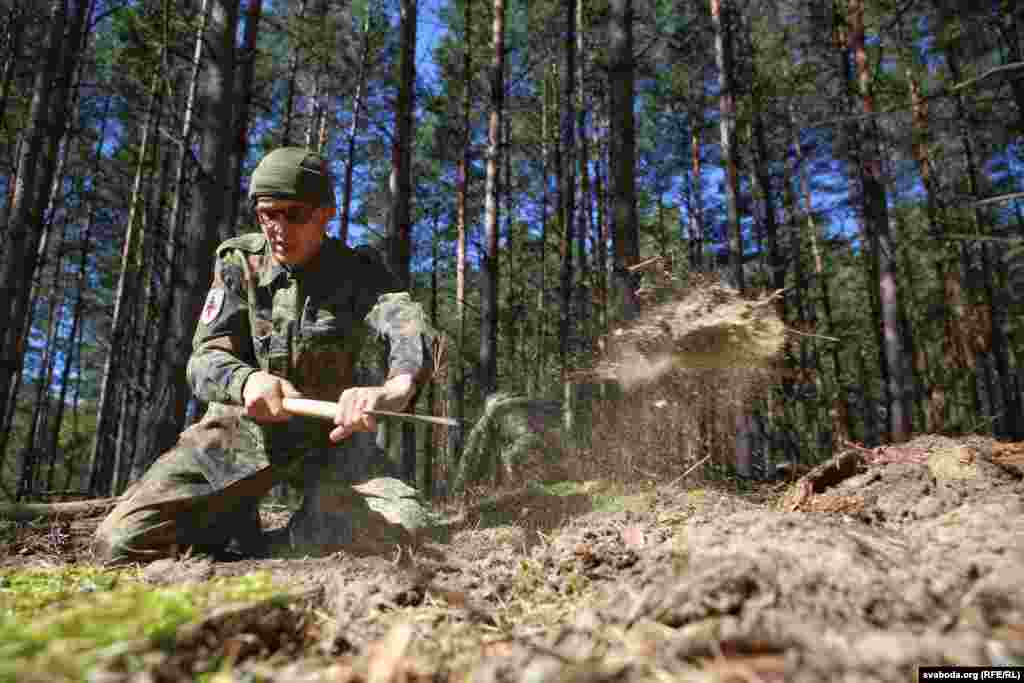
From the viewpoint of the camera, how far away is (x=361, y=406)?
2.25 m

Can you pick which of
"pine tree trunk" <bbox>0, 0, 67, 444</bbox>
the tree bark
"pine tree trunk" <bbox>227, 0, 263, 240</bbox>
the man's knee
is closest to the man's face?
the man's knee

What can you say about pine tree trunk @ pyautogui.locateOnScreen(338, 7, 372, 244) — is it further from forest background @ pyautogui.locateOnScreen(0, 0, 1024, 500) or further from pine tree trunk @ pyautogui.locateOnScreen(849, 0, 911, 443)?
pine tree trunk @ pyautogui.locateOnScreen(849, 0, 911, 443)

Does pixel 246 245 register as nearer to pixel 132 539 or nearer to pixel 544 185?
pixel 132 539

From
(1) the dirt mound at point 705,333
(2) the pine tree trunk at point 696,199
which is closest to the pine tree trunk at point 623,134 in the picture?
(1) the dirt mound at point 705,333

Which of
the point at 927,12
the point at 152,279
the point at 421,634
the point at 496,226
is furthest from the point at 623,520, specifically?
the point at 927,12

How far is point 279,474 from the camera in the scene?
3.09 metres

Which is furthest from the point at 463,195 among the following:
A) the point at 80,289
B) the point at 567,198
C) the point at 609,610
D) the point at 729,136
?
the point at 609,610

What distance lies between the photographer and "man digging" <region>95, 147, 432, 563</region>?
2797mm

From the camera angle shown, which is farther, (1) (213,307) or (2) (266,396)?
(1) (213,307)

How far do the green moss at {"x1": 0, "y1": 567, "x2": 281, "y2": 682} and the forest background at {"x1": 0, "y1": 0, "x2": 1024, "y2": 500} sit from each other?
2731 millimetres

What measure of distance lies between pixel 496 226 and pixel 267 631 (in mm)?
9099

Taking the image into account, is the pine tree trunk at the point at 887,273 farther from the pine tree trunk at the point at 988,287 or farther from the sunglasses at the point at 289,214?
the sunglasses at the point at 289,214

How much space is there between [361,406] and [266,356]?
1.01 meters

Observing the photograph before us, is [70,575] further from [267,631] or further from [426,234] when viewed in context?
[426,234]
